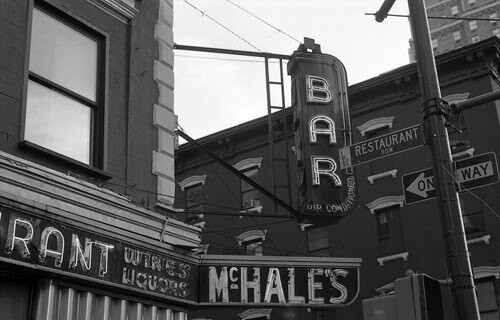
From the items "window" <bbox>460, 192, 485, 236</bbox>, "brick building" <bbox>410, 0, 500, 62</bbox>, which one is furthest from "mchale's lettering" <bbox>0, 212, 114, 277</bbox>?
"brick building" <bbox>410, 0, 500, 62</bbox>

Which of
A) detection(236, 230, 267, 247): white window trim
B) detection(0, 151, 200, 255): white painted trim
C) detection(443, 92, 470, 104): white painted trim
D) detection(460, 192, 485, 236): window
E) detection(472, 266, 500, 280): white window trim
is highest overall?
detection(443, 92, 470, 104): white painted trim

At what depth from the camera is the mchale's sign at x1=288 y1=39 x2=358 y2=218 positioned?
1382cm

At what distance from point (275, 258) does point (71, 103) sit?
13.3ft

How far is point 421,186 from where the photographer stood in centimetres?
936

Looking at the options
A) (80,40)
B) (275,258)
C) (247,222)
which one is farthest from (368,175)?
(80,40)

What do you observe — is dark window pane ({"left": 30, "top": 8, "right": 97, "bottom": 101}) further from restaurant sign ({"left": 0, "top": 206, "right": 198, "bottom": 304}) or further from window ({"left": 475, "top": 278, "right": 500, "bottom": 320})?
window ({"left": 475, "top": 278, "right": 500, "bottom": 320})

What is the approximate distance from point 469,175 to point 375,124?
2259cm

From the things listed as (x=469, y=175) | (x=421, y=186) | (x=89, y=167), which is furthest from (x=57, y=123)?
(x=469, y=175)

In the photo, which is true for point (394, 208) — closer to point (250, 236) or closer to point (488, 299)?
point (488, 299)

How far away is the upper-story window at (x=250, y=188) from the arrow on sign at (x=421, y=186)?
24.7m

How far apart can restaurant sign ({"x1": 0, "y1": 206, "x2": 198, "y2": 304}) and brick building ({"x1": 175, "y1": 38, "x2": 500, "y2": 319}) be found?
15535 millimetres

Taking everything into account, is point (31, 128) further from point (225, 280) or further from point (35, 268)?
point (225, 280)

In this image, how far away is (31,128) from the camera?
9.22 metres

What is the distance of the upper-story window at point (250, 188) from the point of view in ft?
112
